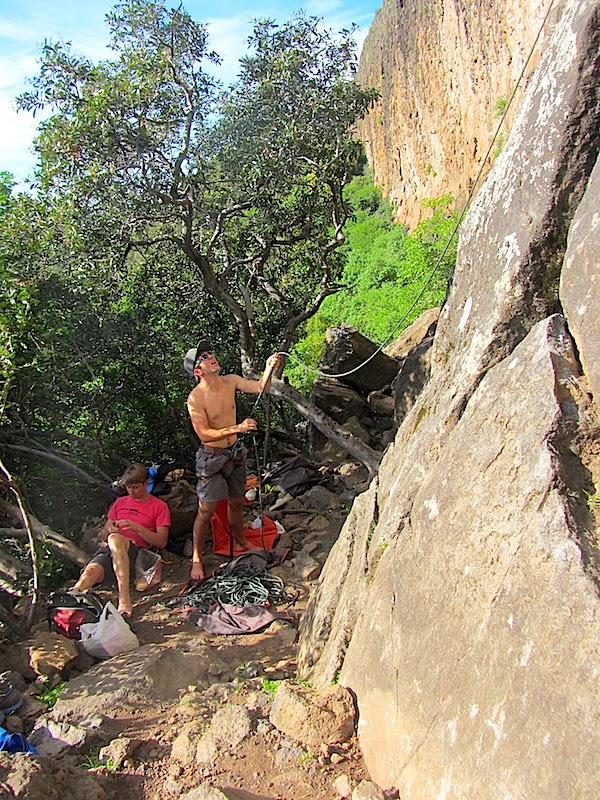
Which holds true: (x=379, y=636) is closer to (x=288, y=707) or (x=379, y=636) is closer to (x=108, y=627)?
(x=288, y=707)

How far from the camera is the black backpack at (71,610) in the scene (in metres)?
4.66

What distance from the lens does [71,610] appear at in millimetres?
4703

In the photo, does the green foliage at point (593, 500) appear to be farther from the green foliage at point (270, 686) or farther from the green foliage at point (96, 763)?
the green foliage at point (96, 763)

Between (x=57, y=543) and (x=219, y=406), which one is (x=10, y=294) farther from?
(x=57, y=543)

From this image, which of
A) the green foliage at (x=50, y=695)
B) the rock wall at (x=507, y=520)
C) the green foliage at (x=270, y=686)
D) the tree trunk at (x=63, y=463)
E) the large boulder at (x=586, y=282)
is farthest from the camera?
the tree trunk at (x=63, y=463)

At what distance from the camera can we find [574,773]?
185cm

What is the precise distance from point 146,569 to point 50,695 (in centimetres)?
168

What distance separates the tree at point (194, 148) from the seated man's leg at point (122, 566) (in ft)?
8.78

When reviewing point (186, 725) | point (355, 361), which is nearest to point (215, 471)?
point (186, 725)

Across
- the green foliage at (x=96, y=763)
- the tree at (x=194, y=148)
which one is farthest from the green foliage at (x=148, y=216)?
the green foliage at (x=96, y=763)

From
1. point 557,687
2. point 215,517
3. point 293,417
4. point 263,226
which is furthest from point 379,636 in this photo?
point 293,417

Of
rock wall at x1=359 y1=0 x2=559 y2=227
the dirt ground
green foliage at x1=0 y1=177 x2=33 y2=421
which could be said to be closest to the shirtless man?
the dirt ground

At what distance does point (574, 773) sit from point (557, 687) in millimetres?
223

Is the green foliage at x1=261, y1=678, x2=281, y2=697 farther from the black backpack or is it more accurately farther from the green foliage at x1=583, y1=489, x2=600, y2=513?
the green foliage at x1=583, y1=489, x2=600, y2=513
